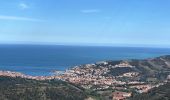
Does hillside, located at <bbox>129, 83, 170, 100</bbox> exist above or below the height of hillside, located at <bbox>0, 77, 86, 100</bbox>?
above

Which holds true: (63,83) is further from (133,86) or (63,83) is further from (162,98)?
(162,98)

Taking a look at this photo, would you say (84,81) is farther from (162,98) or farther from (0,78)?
(162,98)

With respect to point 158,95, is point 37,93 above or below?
below

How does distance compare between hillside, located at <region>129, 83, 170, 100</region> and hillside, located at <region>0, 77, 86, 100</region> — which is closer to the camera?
hillside, located at <region>129, 83, 170, 100</region>

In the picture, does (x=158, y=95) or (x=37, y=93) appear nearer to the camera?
(x=158, y=95)

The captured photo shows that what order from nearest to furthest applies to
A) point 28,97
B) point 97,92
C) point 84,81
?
point 28,97 → point 97,92 → point 84,81

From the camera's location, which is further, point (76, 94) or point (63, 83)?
point (63, 83)

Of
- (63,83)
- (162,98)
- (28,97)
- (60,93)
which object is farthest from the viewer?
(63,83)

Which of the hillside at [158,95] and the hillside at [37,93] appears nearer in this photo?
the hillside at [158,95]

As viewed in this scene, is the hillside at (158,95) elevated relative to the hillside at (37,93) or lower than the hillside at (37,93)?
elevated

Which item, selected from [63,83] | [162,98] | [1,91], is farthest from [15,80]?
[162,98]
